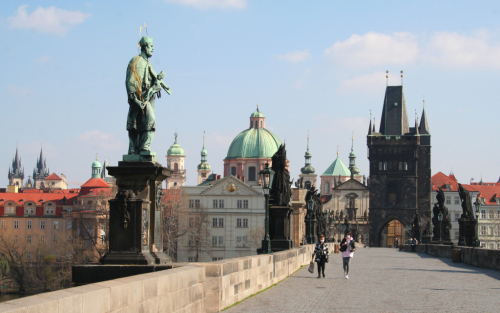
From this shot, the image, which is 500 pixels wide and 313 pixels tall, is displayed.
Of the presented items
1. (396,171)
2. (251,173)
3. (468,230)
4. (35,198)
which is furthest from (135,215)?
(251,173)

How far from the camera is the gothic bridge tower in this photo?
123 meters

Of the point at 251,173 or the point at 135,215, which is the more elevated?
the point at 251,173

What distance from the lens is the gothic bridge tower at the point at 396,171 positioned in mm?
123000

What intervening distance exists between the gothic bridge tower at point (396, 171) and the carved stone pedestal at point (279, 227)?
322ft

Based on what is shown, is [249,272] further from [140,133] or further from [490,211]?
[490,211]

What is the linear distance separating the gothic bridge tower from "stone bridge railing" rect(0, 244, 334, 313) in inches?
4290

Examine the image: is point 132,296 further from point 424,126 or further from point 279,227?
point 424,126

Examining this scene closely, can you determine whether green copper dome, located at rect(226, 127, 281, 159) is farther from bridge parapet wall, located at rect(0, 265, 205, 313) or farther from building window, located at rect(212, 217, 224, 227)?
bridge parapet wall, located at rect(0, 265, 205, 313)

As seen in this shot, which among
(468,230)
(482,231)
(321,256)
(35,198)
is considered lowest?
(482,231)

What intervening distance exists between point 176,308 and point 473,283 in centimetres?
1181

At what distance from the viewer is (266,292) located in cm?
1559

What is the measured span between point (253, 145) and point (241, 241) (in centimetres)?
4678

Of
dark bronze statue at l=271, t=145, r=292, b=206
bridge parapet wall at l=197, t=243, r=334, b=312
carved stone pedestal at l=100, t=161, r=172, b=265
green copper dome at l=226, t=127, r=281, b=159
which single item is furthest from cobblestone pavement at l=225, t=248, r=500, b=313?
green copper dome at l=226, t=127, r=281, b=159

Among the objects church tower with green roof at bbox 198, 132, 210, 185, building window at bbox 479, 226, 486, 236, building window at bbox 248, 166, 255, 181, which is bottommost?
building window at bbox 479, 226, 486, 236
